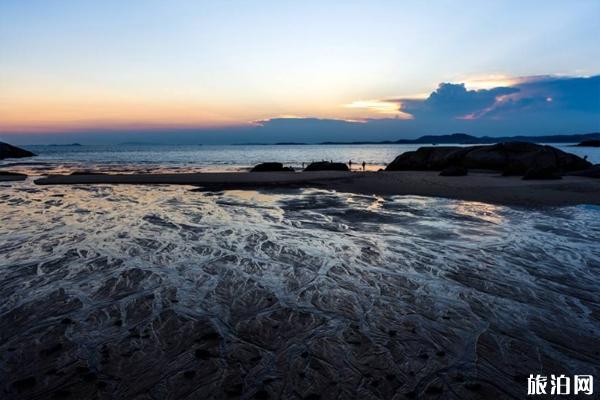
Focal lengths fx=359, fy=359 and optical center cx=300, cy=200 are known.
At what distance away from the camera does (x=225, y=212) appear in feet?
48.1

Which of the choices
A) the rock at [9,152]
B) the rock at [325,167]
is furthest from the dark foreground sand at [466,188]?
the rock at [9,152]

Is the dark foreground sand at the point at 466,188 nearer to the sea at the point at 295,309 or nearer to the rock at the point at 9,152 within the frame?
the sea at the point at 295,309

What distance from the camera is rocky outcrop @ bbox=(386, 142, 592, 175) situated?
110 ft

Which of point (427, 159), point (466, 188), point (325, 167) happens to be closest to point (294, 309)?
point (466, 188)

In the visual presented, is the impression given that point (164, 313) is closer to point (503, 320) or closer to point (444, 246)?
point (503, 320)

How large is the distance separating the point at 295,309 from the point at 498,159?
37557 mm

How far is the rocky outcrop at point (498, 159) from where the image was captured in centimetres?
3344

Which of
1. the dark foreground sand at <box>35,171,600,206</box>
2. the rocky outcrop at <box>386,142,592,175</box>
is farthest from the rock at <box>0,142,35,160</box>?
the rocky outcrop at <box>386,142,592,175</box>

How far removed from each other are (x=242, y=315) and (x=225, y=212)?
31.0ft

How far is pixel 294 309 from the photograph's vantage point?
5789 mm

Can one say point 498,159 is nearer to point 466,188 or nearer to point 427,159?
point 427,159

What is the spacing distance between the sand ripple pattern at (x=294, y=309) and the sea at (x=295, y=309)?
3 centimetres

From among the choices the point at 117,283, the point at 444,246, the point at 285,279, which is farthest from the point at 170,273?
the point at 444,246

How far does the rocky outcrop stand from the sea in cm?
2572
